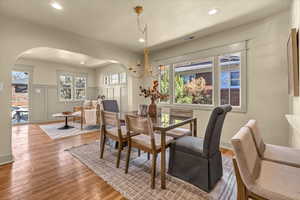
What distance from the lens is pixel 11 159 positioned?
2.40 metres

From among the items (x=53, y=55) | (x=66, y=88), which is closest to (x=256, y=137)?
(x=53, y=55)

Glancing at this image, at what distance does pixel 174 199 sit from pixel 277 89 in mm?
2598

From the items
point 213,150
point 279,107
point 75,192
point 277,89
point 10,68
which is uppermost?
point 10,68

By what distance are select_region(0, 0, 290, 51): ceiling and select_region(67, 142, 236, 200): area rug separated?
102 inches

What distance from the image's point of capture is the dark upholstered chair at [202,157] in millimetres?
1593

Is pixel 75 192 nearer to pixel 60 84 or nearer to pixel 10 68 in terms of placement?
pixel 10 68

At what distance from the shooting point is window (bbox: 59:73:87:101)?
663 centimetres

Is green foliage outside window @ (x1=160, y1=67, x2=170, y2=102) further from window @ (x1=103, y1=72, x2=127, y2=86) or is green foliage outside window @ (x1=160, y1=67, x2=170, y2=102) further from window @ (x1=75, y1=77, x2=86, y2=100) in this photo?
window @ (x1=75, y1=77, x2=86, y2=100)

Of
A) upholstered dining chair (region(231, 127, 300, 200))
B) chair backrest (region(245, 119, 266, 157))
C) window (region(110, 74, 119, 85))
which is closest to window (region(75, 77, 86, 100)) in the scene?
window (region(110, 74, 119, 85))

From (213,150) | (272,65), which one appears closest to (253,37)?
(272,65)

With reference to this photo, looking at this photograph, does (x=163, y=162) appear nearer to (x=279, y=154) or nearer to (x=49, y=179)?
(x=279, y=154)

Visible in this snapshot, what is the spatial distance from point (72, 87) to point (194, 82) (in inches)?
242

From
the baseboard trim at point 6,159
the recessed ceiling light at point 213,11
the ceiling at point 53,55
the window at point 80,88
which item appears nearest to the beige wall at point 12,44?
the baseboard trim at point 6,159

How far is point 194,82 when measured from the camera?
3.63m
